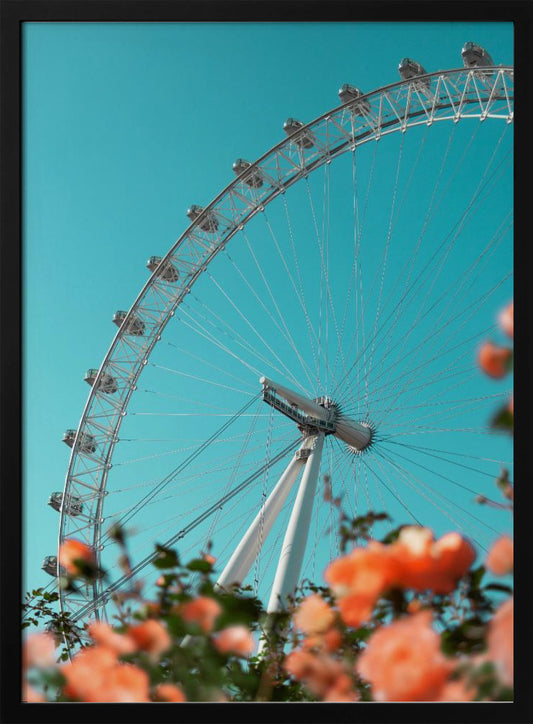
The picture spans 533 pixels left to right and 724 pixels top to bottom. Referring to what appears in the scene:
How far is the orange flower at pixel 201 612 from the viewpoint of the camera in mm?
1318

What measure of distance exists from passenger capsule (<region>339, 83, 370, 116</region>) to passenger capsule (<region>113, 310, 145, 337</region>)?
330cm

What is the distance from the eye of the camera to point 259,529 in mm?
5812

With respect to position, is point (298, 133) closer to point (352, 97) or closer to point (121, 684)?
point (352, 97)

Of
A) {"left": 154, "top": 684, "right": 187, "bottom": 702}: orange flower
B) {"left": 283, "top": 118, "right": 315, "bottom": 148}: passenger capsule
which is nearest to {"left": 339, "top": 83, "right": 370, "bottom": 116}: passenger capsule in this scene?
{"left": 283, "top": 118, "right": 315, "bottom": 148}: passenger capsule

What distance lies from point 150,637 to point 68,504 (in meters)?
8.66

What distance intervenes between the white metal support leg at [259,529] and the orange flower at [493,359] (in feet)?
12.8

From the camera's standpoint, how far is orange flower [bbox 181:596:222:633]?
51.9 inches

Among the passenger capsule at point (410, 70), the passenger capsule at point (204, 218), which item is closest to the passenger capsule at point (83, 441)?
the passenger capsule at point (204, 218)

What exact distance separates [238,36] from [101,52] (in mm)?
596

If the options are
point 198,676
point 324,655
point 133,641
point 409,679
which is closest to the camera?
point 409,679

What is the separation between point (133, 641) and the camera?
4.14 ft

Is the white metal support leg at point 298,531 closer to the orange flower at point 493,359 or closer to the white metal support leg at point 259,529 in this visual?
Answer: the white metal support leg at point 259,529

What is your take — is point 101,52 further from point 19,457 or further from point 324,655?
point 324,655
